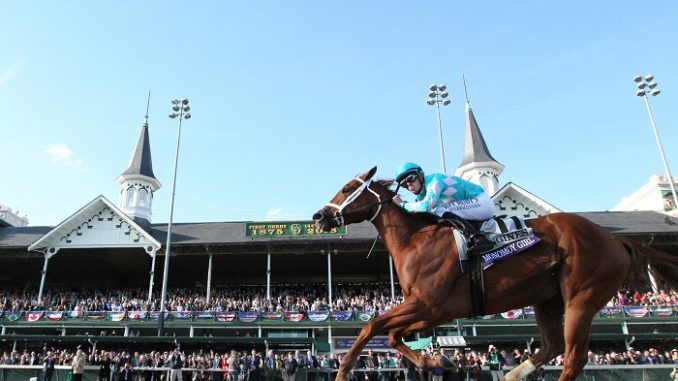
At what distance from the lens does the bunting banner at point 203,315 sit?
95.1 feet

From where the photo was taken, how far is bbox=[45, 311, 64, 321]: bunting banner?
29359 mm

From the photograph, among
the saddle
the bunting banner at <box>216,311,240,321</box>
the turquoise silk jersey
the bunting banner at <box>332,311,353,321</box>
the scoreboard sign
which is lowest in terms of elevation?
the saddle

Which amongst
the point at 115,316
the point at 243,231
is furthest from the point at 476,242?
the point at 243,231

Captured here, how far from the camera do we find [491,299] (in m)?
5.61

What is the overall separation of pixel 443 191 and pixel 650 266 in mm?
2635

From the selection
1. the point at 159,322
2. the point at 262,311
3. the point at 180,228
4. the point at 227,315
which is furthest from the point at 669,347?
the point at 180,228

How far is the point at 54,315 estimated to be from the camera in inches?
1160

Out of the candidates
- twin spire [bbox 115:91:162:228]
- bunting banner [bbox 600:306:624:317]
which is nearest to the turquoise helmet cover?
bunting banner [bbox 600:306:624:317]

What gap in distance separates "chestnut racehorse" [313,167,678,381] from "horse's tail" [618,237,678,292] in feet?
0.04

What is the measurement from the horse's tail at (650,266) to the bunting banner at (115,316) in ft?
92.6

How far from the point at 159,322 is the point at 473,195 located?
82.7 feet

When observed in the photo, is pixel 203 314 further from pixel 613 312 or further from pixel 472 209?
pixel 472 209

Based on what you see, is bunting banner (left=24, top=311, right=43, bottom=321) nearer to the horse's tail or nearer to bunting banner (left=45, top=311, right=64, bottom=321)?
bunting banner (left=45, top=311, right=64, bottom=321)

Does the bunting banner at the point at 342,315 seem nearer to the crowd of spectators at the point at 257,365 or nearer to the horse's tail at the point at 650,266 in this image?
the crowd of spectators at the point at 257,365
